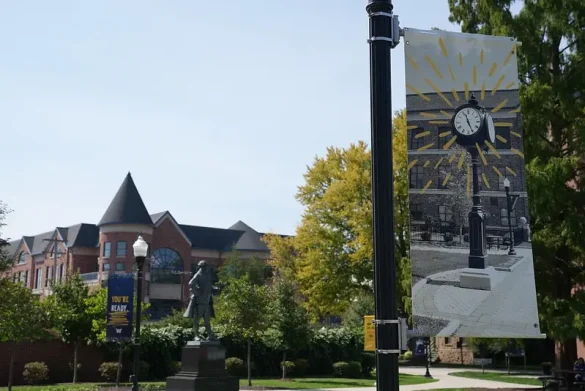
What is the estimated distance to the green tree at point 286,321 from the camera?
33312 mm

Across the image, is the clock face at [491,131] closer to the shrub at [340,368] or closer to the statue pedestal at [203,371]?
the statue pedestal at [203,371]

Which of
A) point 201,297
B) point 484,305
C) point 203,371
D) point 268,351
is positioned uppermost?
point 201,297

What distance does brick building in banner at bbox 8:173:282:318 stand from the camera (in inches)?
2864

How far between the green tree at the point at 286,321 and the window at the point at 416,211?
27.9m

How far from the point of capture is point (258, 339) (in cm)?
3409

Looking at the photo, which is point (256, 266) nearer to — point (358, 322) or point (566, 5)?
point (358, 322)

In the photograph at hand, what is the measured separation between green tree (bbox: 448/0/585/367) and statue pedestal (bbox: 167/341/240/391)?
30.2 feet

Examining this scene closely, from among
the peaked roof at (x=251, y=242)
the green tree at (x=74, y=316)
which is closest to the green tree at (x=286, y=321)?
the green tree at (x=74, y=316)

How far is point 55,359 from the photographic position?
30938mm

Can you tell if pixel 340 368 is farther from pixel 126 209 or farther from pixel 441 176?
pixel 126 209

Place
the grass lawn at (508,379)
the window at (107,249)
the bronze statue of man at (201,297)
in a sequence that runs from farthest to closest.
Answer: the window at (107,249)
the grass lawn at (508,379)
the bronze statue of man at (201,297)

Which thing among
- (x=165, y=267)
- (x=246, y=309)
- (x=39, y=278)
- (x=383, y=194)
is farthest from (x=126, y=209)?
(x=383, y=194)

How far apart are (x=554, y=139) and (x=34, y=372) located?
2210 centimetres

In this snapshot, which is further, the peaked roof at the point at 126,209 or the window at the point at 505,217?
the peaked roof at the point at 126,209
